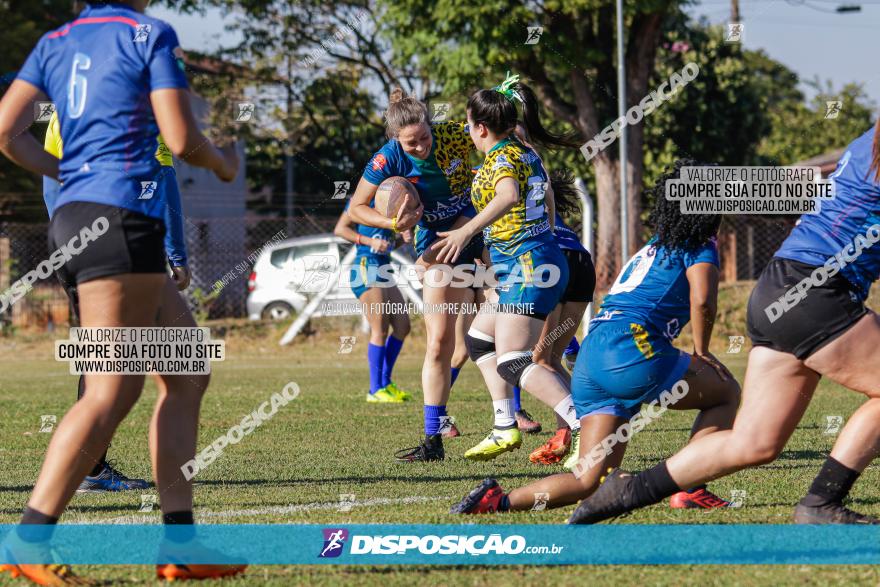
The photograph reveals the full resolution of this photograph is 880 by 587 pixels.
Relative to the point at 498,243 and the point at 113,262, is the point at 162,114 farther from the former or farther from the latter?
the point at 498,243

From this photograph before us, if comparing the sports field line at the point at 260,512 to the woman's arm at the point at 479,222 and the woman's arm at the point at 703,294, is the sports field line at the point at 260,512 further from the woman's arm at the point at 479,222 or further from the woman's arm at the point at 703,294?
the woman's arm at the point at 703,294

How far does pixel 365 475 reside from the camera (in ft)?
21.2

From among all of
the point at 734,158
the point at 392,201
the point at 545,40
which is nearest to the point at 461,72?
the point at 545,40

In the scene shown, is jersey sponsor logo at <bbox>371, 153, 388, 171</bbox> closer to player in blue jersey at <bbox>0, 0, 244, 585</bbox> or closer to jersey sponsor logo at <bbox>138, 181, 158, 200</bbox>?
player in blue jersey at <bbox>0, 0, 244, 585</bbox>

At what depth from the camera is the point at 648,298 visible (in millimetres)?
5105

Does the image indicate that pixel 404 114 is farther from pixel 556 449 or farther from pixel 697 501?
pixel 697 501

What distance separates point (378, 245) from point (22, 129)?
5.82 meters

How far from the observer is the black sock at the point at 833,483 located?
4594mm

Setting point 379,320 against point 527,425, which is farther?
point 379,320

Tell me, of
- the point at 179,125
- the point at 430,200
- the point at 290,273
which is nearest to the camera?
the point at 179,125

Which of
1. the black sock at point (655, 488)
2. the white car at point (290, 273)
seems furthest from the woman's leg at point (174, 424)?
the white car at point (290, 273)

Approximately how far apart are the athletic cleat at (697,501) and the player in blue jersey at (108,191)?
227cm

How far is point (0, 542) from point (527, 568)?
1.99 metres

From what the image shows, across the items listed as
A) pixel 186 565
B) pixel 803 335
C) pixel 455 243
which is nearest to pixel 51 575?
pixel 186 565
